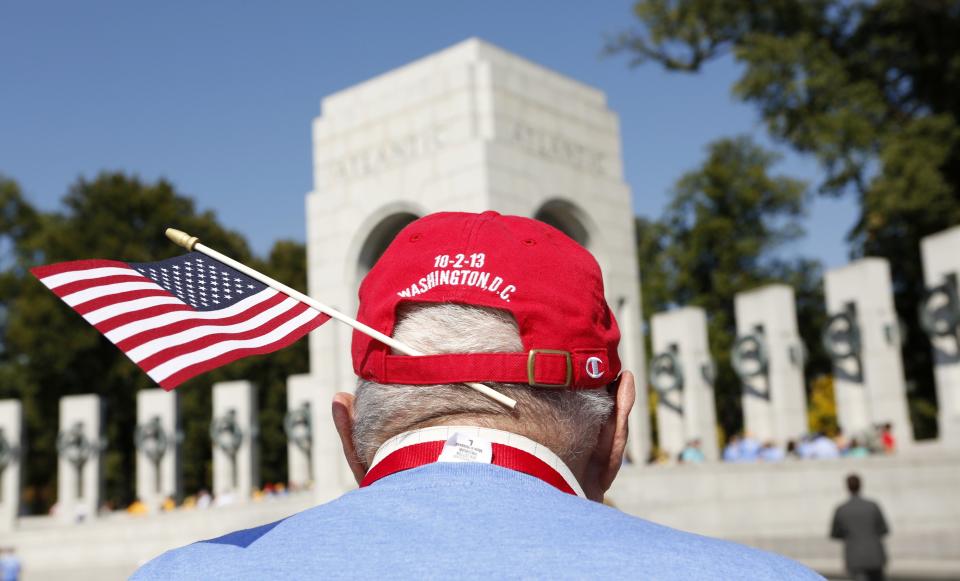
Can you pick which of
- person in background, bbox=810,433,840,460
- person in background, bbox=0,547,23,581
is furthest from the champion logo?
person in background, bbox=810,433,840,460

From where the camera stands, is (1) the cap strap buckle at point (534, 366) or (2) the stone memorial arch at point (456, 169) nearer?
(1) the cap strap buckle at point (534, 366)

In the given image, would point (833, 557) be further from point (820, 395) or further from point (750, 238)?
point (750, 238)

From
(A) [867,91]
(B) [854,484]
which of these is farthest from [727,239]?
(B) [854,484]

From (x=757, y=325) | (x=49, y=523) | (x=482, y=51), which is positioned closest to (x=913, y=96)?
(x=757, y=325)

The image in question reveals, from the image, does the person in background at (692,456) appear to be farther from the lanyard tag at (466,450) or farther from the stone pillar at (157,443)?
the lanyard tag at (466,450)

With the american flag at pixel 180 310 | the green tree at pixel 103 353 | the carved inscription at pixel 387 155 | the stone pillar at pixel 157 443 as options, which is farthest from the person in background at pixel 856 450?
the green tree at pixel 103 353

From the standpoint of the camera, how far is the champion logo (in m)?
1.61

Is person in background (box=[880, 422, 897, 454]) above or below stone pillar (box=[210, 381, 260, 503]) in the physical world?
below

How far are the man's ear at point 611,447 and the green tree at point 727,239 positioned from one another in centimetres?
4311

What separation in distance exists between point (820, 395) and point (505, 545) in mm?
40824

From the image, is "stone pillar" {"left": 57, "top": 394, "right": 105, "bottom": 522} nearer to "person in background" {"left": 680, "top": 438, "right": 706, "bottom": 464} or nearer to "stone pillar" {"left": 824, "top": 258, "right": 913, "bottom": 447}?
"person in background" {"left": 680, "top": 438, "right": 706, "bottom": 464}

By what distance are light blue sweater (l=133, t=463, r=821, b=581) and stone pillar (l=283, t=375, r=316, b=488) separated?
26.7 m

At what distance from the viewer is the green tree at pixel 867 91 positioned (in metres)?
27.7

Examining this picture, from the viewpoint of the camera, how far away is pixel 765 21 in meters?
31.6
